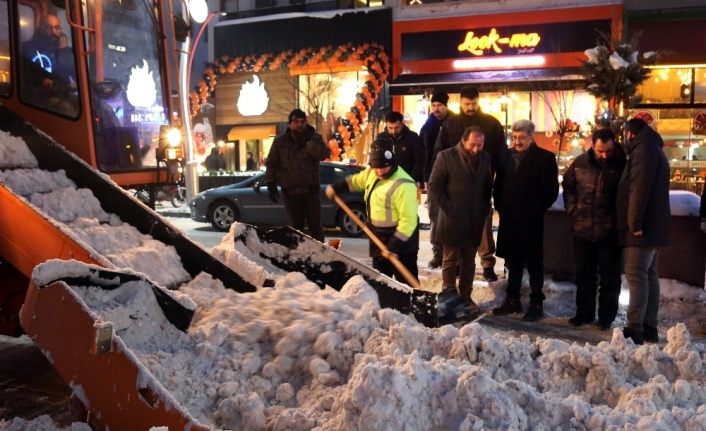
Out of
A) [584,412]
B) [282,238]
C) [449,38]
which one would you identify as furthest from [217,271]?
[449,38]

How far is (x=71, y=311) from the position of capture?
325cm

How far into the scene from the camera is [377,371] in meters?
3.02

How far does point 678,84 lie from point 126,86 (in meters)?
17.4

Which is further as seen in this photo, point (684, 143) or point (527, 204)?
point (684, 143)

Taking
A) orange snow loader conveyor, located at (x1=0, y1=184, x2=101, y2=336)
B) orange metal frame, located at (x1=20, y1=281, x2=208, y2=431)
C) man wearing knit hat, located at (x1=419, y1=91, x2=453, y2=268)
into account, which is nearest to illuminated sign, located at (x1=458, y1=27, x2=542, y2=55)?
man wearing knit hat, located at (x1=419, y1=91, x2=453, y2=268)

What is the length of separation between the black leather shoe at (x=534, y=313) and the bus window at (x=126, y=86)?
400 centimetres

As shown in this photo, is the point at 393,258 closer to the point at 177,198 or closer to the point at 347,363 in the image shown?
the point at 347,363

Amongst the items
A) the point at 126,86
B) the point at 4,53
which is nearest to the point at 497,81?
the point at 126,86

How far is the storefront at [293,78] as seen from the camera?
77.7 ft

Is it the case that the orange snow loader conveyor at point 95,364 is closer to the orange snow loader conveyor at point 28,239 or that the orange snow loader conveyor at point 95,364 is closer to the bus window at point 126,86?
the orange snow loader conveyor at point 28,239

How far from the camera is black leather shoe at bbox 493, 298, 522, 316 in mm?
7160

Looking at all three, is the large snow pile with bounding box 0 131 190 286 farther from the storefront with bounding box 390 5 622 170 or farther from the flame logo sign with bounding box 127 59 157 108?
the storefront with bounding box 390 5 622 170

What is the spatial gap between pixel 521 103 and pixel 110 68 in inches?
675

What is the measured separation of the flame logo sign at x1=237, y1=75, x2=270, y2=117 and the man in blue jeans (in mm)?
22795
